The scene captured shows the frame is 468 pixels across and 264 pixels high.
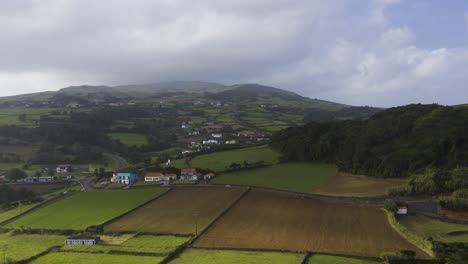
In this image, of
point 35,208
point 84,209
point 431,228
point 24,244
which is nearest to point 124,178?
point 84,209

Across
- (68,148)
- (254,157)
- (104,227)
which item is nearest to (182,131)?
(68,148)

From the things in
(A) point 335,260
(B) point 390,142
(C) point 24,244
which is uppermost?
(B) point 390,142

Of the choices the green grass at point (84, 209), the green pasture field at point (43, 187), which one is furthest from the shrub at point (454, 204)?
the green pasture field at point (43, 187)

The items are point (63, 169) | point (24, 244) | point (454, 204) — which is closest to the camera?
point (24, 244)

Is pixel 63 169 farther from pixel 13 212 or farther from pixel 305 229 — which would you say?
pixel 305 229

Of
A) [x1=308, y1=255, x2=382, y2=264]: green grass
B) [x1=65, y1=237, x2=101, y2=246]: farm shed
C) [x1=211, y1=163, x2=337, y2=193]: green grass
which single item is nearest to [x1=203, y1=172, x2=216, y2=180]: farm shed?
[x1=211, y1=163, x2=337, y2=193]: green grass

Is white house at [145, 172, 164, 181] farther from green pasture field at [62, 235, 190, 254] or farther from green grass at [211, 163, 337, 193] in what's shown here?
green pasture field at [62, 235, 190, 254]
